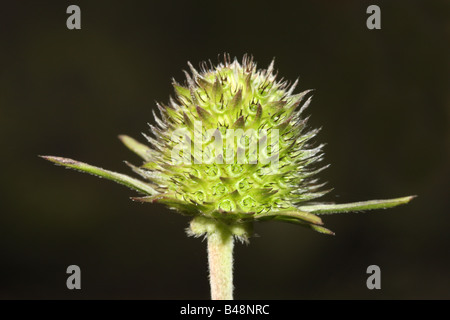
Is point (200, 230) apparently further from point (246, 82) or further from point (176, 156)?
point (246, 82)

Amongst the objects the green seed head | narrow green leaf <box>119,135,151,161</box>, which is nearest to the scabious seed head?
the green seed head

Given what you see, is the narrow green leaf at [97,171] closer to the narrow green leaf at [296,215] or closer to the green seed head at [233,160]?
the green seed head at [233,160]

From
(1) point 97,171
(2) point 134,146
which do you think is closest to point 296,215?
(1) point 97,171

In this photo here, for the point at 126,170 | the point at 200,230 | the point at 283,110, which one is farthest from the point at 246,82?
the point at 126,170

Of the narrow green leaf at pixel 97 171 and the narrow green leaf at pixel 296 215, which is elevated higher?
the narrow green leaf at pixel 97 171

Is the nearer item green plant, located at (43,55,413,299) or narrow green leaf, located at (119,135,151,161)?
green plant, located at (43,55,413,299)

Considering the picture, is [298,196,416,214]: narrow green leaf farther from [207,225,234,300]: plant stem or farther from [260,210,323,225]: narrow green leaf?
[207,225,234,300]: plant stem

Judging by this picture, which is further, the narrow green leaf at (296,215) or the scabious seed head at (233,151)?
the scabious seed head at (233,151)

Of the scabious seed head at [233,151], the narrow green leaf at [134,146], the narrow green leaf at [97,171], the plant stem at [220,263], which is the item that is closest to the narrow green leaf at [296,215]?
the scabious seed head at [233,151]
